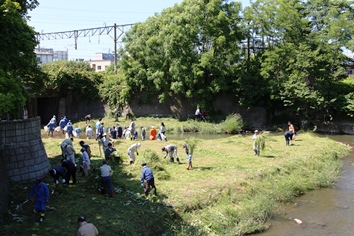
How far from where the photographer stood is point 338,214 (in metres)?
14.0

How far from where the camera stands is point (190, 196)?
1370cm

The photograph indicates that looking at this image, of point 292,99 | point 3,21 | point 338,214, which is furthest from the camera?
point 292,99

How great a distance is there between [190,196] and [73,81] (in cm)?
3016

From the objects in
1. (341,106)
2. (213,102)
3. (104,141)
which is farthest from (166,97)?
(104,141)

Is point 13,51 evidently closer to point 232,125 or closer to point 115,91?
point 232,125

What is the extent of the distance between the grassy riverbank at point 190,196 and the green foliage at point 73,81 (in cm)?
1907

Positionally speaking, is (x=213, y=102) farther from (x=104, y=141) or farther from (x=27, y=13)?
(x=27, y=13)

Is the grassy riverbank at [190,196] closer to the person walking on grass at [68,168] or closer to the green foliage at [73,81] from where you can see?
the person walking on grass at [68,168]

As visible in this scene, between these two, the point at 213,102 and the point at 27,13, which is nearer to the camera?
the point at 27,13

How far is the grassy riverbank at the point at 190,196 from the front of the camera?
11578 mm

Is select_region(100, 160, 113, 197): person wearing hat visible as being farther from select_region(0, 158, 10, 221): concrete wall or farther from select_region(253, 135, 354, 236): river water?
select_region(253, 135, 354, 236): river water

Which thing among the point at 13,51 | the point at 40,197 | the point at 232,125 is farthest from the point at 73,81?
the point at 40,197

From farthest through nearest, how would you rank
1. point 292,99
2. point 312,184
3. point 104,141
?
point 292,99 → point 104,141 → point 312,184

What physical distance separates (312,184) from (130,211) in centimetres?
898
